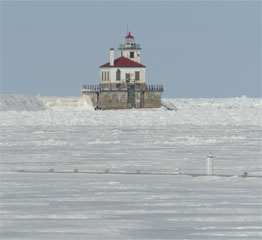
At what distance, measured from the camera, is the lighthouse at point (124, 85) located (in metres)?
87.4

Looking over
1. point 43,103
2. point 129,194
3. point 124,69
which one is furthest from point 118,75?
point 129,194

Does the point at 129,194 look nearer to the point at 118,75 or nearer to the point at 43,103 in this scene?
the point at 118,75

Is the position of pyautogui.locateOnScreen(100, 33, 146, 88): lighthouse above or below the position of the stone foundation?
above

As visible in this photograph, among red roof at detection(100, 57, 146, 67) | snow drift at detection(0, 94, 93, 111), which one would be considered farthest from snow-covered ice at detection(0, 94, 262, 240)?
red roof at detection(100, 57, 146, 67)

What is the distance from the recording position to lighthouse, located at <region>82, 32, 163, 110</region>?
8738cm

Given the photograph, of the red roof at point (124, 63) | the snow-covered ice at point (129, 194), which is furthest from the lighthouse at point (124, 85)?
the snow-covered ice at point (129, 194)

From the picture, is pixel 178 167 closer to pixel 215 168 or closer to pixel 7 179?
pixel 215 168

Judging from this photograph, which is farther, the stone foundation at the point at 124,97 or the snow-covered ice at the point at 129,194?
the stone foundation at the point at 124,97

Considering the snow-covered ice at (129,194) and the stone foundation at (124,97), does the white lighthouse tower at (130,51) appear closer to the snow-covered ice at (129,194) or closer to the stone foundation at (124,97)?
the stone foundation at (124,97)

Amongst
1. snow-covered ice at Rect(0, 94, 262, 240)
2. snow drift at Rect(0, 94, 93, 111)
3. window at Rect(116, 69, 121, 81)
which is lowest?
snow-covered ice at Rect(0, 94, 262, 240)

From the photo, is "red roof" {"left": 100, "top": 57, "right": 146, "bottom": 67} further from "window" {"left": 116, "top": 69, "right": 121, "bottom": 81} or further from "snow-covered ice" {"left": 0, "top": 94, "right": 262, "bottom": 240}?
"snow-covered ice" {"left": 0, "top": 94, "right": 262, "bottom": 240}

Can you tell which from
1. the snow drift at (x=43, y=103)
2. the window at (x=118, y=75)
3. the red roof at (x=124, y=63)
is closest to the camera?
the snow drift at (x=43, y=103)

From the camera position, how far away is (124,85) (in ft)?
290

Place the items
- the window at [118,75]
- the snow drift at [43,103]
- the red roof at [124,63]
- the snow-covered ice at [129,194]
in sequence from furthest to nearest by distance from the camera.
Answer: the window at [118,75] → the red roof at [124,63] → the snow drift at [43,103] → the snow-covered ice at [129,194]
